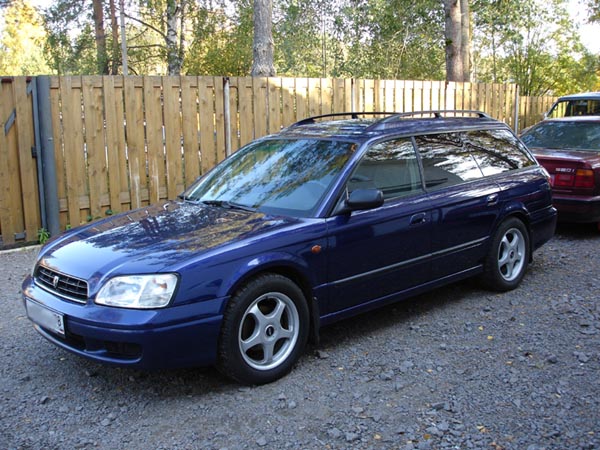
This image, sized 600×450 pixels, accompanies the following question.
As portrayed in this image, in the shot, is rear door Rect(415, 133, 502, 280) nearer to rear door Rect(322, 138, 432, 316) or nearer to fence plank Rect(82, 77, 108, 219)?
rear door Rect(322, 138, 432, 316)

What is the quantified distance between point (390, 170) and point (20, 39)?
43.4 meters

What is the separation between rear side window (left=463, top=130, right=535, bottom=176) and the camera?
228 inches

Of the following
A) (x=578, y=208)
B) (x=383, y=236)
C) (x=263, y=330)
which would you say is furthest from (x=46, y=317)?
(x=578, y=208)

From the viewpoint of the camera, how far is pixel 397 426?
3.50 metres

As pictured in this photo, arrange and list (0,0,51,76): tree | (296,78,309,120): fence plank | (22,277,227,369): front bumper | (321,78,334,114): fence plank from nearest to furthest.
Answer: (22,277,227,369): front bumper < (296,78,309,120): fence plank < (321,78,334,114): fence plank < (0,0,51,76): tree

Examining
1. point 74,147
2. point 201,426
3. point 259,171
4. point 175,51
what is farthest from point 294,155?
point 175,51

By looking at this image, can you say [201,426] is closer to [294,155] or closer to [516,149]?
[294,155]

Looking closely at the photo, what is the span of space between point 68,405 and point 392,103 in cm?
916

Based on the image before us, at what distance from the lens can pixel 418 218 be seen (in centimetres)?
496

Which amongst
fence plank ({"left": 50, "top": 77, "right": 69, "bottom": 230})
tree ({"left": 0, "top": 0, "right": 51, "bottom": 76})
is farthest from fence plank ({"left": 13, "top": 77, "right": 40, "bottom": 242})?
tree ({"left": 0, "top": 0, "right": 51, "bottom": 76})

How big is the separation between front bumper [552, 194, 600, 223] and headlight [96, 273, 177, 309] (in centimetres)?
613

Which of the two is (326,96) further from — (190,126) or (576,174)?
(576,174)

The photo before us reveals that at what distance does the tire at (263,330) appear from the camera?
12.5 ft

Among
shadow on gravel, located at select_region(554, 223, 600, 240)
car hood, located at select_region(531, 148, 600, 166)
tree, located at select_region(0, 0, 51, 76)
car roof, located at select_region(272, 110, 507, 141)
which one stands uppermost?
tree, located at select_region(0, 0, 51, 76)
